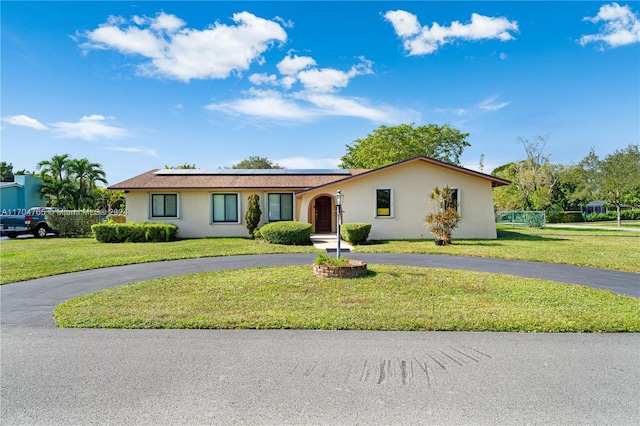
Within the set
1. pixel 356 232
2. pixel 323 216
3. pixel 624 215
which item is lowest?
pixel 356 232

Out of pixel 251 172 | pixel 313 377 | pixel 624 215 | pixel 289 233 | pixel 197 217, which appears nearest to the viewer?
pixel 313 377

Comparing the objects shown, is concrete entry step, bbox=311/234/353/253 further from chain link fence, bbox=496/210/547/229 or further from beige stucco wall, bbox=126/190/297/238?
chain link fence, bbox=496/210/547/229

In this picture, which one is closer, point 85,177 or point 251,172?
point 251,172

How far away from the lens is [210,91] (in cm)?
1667

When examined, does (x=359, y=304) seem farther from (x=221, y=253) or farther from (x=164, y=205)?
(x=164, y=205)

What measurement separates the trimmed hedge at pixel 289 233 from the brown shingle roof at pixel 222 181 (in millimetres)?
4286

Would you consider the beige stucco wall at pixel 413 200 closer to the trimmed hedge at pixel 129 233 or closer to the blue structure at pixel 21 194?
the trimmed hedge at pixel 129 233

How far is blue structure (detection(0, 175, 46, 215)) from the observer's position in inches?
1348

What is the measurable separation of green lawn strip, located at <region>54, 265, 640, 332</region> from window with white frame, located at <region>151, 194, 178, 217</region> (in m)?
11.9

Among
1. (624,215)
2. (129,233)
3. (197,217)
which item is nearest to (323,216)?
(197,217)

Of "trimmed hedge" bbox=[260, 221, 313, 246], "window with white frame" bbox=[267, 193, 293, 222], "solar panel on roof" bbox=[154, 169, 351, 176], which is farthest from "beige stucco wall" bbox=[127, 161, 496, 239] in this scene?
"solar panel on roof" bbox=[154, 169, 351, 176]

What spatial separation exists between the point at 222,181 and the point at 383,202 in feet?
30.0

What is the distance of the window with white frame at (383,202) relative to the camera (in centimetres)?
1778

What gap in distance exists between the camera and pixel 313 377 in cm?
355
